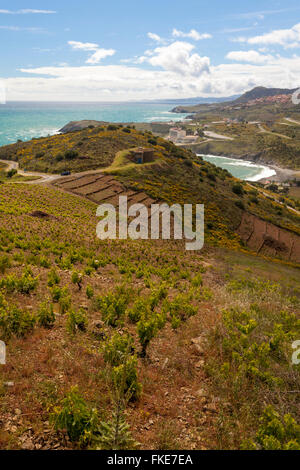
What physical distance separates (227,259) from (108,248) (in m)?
15.3

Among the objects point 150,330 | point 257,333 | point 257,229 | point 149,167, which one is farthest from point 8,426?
→ point 149,167

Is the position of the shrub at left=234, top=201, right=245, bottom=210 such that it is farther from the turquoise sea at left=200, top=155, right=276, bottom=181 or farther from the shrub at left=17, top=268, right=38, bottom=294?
the turquoise sea at left=200, top=155, right=276, bottom=181

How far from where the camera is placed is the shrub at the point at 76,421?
450cm

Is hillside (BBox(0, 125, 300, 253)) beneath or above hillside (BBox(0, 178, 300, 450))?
above

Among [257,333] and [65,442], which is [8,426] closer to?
[65,442]

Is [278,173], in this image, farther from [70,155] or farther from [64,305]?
[64,305]

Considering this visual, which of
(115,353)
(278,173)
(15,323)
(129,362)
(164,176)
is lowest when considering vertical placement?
(115,353)

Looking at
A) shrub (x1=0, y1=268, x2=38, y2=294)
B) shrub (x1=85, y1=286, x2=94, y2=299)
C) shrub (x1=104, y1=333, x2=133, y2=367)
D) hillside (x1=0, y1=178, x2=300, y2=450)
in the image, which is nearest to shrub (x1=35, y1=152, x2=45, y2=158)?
hillside (x1=0, y1=178, x2=300, y2=450)

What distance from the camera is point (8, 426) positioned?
186 inches

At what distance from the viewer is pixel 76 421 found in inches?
Result: 179

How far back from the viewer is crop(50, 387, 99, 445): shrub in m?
4.50

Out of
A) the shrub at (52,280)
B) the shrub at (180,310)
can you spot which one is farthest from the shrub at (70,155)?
the shrub at (180,310)

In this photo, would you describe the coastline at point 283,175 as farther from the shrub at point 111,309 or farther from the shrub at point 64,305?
the shrub at point 64,305

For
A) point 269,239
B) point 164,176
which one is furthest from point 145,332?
point 164,176
